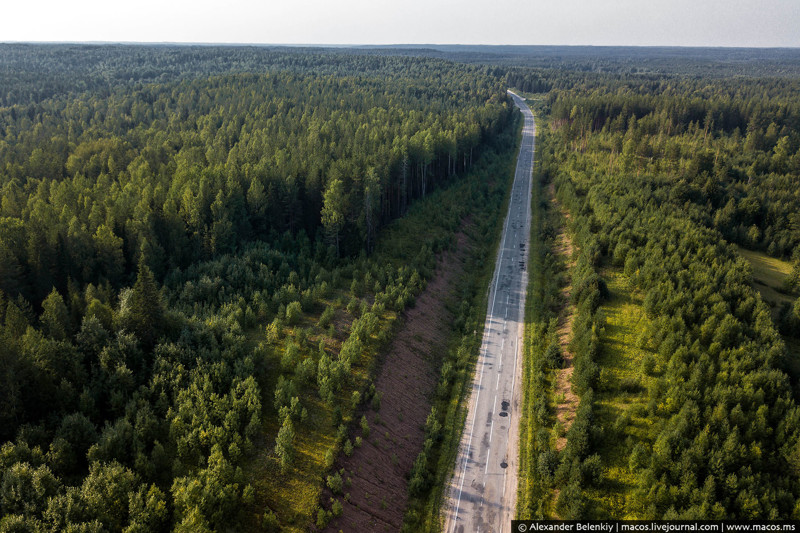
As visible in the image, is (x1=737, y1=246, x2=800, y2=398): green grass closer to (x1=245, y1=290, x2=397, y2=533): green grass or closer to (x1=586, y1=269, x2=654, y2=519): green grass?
(x1=586, y1=269, x2=654, y2=519): green grass

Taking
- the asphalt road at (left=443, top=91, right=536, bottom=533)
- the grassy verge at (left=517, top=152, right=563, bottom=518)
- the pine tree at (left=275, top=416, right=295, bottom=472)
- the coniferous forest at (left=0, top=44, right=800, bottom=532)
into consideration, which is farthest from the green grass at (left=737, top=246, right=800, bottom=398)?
the pine tree at (left=275, top=416, right=295, bottom=472)

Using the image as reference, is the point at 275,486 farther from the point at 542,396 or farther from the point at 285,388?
the point at 542,396

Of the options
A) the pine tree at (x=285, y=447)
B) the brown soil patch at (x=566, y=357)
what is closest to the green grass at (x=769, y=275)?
the brown soil patch at (x=566, y=357)

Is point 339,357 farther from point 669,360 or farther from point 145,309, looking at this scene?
point 669,360

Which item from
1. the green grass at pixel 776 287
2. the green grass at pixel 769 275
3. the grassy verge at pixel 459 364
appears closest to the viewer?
the grassy verge at pixel 459 364

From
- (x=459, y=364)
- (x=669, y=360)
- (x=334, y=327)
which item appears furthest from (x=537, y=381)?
(x=334, y=327)

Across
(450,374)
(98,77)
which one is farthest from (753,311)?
(98,77)

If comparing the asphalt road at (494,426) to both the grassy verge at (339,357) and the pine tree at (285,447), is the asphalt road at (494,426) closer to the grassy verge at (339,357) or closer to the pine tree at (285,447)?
the grassy verge at (339,357)
